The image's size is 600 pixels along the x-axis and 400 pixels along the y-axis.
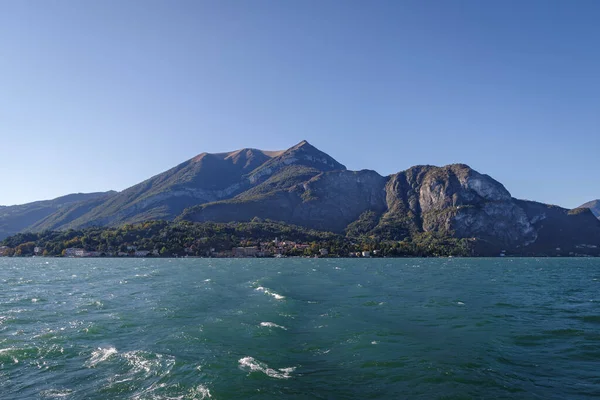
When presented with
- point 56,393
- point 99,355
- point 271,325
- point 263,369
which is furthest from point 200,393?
point 271,325

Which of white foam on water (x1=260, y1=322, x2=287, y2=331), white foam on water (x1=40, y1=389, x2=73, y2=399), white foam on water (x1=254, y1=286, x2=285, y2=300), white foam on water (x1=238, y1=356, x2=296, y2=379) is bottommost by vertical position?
white foam on water (x1=254, y1=286, x2=285, y2=300)

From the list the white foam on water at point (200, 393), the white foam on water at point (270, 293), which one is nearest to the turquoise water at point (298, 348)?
the white foam on water at point (200, 393)

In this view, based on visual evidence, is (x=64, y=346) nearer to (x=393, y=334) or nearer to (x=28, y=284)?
(x=393, y=334)

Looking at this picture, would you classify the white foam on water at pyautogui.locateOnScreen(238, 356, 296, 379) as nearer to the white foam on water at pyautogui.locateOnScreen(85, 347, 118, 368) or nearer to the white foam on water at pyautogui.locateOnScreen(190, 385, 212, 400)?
the white foam on water at pyautogui.locateOnScreen(190, 385, 212, 400)

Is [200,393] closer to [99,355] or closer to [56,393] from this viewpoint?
[56,393]

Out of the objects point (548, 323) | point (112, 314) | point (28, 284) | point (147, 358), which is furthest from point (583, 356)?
point (28, 284)

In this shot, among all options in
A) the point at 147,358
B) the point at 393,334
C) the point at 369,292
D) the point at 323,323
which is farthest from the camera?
the point at 369,292

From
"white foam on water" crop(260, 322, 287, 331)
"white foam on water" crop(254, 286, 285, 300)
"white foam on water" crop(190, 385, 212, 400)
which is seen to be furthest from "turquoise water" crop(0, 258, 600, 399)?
"white foam on water" crop(254, 286, 285, 300)
